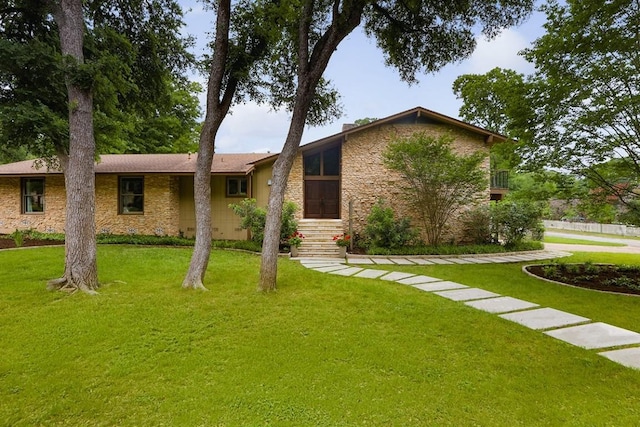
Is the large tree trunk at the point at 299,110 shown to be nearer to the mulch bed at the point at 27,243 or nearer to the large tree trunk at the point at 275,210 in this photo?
the large tree trunk at the point at 275,210

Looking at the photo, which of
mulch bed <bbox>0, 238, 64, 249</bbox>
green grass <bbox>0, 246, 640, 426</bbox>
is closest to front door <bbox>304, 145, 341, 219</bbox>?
green grass <bbox>0, 246, 640, 426</bbox>

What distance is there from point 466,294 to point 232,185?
385 inches

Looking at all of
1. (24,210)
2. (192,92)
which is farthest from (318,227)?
(192,92)

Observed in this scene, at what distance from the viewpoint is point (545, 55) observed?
609 cm

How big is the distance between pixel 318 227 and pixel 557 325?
26.3ft

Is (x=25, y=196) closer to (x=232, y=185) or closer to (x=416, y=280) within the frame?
(x=232, y=185)

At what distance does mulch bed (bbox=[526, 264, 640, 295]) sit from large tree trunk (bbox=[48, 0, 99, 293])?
29.9 ft

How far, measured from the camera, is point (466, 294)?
17.7 feet

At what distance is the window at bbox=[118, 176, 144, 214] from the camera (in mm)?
12492

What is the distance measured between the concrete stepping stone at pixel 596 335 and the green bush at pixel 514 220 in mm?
7394

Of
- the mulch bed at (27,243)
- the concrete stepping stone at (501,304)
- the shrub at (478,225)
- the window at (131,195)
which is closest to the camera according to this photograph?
the concrete stepping stone at (501,304)

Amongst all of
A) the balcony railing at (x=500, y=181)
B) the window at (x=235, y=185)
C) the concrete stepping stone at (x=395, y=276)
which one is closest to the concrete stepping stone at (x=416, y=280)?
the concrete stepping stone at (x=395, y=276)

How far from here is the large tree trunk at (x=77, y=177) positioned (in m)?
5.30

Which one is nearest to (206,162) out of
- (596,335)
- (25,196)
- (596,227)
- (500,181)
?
(596,335)
